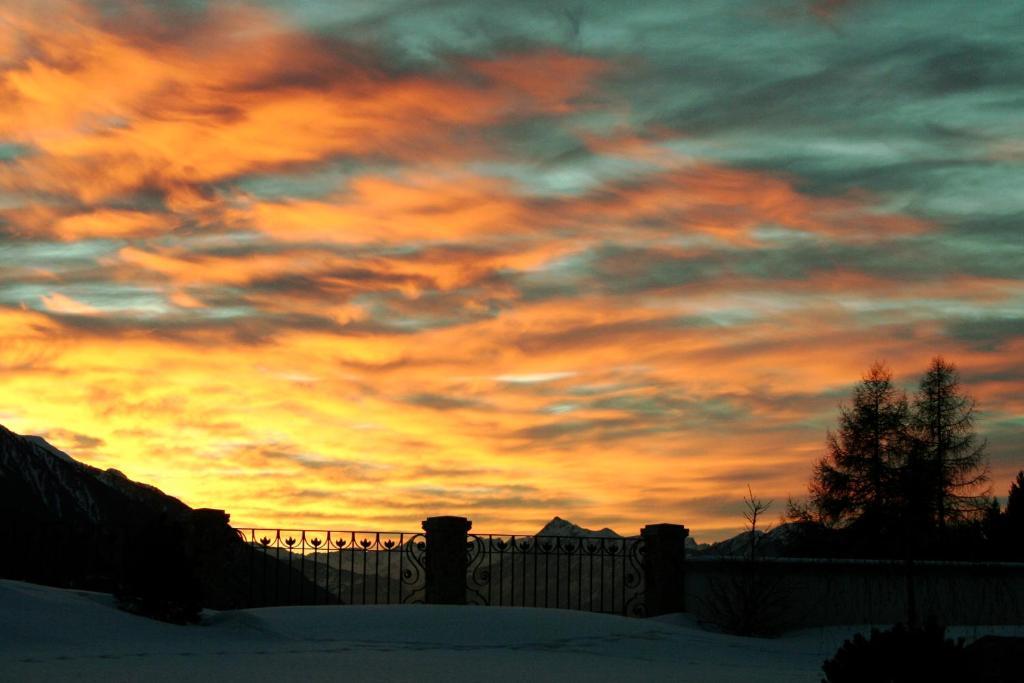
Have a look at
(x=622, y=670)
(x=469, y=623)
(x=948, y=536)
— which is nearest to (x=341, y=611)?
(x=469, y=623)

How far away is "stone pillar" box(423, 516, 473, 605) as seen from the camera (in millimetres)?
23094

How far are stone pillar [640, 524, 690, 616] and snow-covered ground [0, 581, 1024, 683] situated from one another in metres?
2.52

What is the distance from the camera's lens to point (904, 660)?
34.4 ft

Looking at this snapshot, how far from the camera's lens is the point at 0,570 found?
22.0m

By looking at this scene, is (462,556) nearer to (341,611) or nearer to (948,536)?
(341,611)

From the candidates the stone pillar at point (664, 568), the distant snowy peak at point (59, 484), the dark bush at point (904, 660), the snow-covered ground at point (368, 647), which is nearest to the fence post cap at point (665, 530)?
the stone pillar at point (664, 568)

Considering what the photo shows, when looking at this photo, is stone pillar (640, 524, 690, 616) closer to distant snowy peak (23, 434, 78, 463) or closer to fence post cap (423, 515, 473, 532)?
fence post cap (423, 515, 473, 532)

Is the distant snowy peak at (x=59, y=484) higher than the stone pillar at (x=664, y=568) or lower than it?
higher

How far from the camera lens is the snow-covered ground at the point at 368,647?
1321cm

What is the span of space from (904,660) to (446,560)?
13.6 metres

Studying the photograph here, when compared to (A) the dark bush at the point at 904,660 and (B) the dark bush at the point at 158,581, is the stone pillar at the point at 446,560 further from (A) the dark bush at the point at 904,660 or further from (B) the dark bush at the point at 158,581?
(A) the dark bush at the point at 904,660

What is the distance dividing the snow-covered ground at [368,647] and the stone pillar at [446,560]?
333 cm

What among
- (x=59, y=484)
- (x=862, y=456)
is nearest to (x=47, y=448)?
(x=59, y=484)

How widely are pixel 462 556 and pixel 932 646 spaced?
45.0ft
